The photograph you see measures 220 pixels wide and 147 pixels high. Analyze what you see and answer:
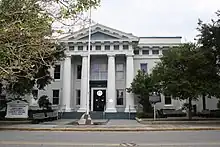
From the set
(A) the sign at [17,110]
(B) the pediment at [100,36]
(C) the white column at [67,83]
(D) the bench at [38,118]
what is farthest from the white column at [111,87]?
(A) the sign at [17,110]

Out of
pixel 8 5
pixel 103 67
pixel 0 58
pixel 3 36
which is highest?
pixel 103 67

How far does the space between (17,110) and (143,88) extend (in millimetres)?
13462

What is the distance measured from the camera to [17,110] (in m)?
28.3

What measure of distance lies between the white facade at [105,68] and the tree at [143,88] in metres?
1.78

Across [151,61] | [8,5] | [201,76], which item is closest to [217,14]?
[201,76]

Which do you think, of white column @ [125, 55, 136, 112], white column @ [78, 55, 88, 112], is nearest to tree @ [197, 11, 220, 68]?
white column @ [125, 55, 136, 112]

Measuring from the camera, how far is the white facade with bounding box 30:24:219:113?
37631 mm

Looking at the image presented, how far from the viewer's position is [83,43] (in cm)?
3850

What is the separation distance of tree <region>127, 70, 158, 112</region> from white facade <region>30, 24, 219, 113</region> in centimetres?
178

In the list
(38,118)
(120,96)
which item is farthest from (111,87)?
(38,118)

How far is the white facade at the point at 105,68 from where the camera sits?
3763 cm

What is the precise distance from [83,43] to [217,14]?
1722 cm

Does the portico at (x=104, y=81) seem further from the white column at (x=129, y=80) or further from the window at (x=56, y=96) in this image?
the window at (x=56, y=96)

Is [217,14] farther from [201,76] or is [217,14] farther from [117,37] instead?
[117,37]
